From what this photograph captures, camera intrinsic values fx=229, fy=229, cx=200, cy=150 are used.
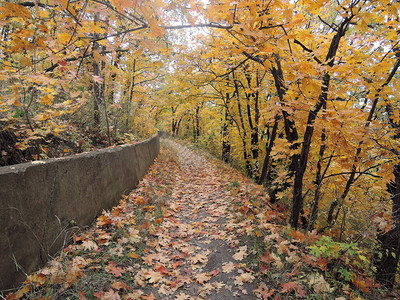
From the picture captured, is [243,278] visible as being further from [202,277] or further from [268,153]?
[268,153]

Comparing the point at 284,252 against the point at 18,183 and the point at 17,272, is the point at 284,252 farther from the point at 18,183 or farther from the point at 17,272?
the point at 18,183

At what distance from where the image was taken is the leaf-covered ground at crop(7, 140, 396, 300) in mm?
2801

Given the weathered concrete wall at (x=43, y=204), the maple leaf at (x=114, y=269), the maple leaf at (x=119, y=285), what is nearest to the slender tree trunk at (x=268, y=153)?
the weathered concrete wall at (x=43, y=204)

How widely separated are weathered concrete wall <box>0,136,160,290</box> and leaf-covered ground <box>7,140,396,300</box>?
210mm

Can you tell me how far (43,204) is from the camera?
9.50 feet

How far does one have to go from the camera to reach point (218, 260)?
3867mm

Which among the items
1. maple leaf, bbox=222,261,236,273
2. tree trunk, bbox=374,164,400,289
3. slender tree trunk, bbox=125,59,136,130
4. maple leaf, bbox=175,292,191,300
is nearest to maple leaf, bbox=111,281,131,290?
maple leaf, bbox=175,292,191,300

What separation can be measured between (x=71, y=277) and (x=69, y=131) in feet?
15.5

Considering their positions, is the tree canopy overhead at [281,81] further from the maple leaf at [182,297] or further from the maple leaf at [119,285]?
the maple leaf at [119,285]

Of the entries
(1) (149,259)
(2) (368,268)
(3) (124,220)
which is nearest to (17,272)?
(1) (149,259)

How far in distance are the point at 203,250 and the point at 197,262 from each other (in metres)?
0.38

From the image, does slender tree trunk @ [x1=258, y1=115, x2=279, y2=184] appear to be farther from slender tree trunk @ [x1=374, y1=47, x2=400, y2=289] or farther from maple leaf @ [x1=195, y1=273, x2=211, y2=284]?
maple leaf @ [x1=195, y1=273, x2=211, y2=284]

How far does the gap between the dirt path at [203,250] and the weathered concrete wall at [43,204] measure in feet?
4.69

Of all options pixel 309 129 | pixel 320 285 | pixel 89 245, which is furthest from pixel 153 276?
pixel 309 129
